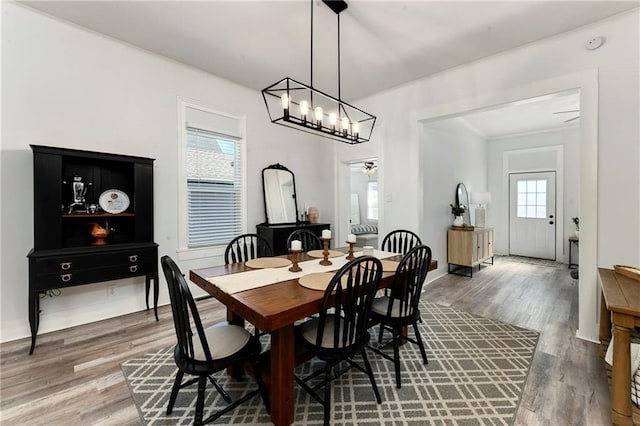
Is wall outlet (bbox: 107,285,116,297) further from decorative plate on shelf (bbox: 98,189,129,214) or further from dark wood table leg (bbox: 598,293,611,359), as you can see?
dark wood table leg (bbox: 598,293,611,359)

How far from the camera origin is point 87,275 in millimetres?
2559

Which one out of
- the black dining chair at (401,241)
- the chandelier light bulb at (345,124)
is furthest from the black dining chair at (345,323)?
the chandelier light bulb at (345,124)

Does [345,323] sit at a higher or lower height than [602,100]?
lower

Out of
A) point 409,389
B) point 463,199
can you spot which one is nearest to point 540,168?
point 463,199

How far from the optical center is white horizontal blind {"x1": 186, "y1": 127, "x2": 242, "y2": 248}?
3.59 meters

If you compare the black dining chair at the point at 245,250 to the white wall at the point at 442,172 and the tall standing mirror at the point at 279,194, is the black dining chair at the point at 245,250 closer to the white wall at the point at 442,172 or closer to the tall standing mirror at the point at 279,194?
the tall standing mirror at the point at 279,194

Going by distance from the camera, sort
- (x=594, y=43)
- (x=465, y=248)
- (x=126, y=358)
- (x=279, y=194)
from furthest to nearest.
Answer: (x=465, y=248) → (x=279, y=194) → (x=594, y=43) → (x=126, y=358)

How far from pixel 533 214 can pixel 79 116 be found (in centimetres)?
811

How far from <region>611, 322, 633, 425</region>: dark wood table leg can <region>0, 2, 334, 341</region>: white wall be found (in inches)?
→ 151

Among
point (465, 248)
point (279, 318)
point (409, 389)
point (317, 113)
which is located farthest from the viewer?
point (465, 248)

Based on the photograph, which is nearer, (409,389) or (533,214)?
(409,389)

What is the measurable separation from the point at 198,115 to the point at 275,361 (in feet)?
10.6

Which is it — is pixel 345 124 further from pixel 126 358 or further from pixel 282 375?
pixel 126 358

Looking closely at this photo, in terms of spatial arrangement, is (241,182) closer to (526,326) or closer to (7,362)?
(7,362)
